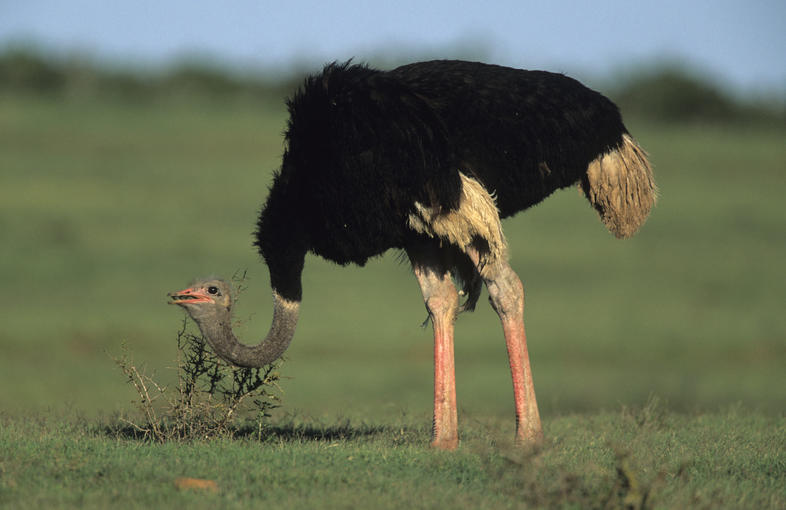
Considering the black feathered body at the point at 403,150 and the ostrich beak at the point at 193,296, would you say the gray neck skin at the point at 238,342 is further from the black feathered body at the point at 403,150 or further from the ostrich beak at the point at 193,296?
the black feathered body at the point at 403,150

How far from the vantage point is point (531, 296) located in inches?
827

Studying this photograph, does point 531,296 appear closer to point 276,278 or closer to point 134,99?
point 276,278

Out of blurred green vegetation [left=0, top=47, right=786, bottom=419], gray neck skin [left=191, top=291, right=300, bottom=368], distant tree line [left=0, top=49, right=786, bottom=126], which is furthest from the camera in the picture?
distant tree line [left=0, top=49, right=786, bottom=126]

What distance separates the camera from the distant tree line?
139 ft

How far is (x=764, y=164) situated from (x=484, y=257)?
25873mm

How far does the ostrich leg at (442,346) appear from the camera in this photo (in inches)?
290

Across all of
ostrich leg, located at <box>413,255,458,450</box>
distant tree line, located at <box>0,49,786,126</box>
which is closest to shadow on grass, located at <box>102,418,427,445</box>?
ostrich leg, located at <box>413,255,458,450</box>

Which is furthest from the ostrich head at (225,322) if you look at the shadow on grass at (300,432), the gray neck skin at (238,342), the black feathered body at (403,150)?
the shadow on grass at (300,432)

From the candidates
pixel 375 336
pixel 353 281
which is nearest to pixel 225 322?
pixel 375 336

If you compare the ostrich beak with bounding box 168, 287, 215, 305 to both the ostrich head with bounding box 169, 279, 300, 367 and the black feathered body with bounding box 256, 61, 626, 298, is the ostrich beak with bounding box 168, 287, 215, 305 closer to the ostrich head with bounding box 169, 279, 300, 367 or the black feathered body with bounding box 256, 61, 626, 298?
the ostrich head with bounding box 169, 279, 300, 367

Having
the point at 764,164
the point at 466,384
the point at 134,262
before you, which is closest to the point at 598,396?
the point at 466,384

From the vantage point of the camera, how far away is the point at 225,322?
710cm

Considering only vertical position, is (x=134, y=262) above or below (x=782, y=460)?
above

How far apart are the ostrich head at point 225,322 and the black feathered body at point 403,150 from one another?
176mm
